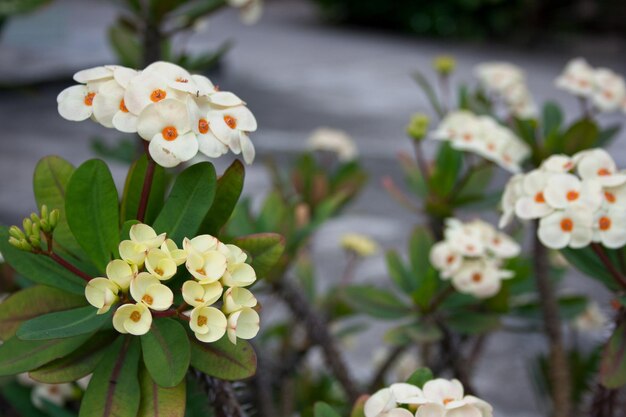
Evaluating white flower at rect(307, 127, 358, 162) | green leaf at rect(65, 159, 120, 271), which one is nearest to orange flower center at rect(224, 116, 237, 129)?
A: green leaf at rect(65, 159, 120, 271)

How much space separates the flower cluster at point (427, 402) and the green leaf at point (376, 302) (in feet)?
1.53

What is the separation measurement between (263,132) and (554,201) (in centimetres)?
458

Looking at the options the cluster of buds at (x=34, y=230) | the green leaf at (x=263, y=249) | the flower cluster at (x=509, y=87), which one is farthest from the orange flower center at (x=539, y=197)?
the flower cluster at (x=509, y=87)

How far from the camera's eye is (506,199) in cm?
100

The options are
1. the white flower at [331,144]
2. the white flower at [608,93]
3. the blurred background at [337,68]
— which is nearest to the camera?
the white flower at [608,93]

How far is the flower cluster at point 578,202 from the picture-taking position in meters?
0.88

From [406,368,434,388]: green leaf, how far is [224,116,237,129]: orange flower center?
0.97ft

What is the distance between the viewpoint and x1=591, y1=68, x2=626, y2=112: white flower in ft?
5.20

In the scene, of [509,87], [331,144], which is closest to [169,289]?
[509,87]

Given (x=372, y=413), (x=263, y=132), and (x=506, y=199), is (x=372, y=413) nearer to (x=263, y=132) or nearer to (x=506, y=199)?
(x=506, y=199)

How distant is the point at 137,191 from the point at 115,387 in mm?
191

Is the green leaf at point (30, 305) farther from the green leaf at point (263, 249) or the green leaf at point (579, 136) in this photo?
the green leaf at point (579, 136)

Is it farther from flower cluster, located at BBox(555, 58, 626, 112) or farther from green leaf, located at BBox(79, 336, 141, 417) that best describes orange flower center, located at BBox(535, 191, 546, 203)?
flower cluster, located at BBox(555, 58, 626, 112)

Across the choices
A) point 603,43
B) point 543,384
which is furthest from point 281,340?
point 603,43
